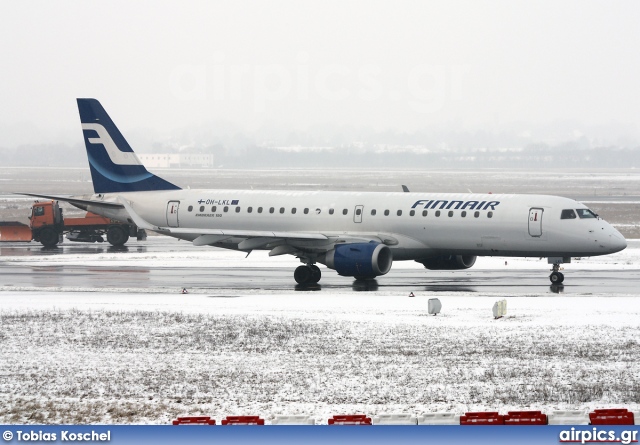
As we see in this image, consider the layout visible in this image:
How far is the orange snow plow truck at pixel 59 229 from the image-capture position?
57469 mm

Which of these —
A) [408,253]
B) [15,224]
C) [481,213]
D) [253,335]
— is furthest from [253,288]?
[15,224]

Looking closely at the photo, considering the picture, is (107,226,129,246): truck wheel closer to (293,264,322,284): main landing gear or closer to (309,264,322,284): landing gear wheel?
(293,264,322,284): main landing gear

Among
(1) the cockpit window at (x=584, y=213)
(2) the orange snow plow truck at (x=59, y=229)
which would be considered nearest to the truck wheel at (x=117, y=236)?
(2) the orange snow plow truck at (x=59, y=229)

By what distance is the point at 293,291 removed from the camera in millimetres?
35438

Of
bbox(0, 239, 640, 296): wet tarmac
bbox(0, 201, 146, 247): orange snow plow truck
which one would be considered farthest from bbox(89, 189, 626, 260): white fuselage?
bbox(0, 201, 146, 247): orange snow plow truck

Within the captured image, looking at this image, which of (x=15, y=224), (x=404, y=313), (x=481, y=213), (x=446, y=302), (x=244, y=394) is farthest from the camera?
(x=15, y=224)

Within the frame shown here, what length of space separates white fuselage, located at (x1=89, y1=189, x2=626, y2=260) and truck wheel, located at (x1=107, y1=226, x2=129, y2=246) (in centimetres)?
1401

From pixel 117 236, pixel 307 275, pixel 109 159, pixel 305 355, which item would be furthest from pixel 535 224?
pixel 117 236

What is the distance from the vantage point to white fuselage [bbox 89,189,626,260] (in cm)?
3691

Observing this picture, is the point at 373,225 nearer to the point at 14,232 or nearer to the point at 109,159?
the point at 109,159

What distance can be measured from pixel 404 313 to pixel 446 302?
295 centimetres

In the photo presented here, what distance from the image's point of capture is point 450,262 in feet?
132

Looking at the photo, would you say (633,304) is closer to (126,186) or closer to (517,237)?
(517,237)

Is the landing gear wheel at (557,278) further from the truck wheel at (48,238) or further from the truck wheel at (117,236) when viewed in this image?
the truck wheel at (48,238)
